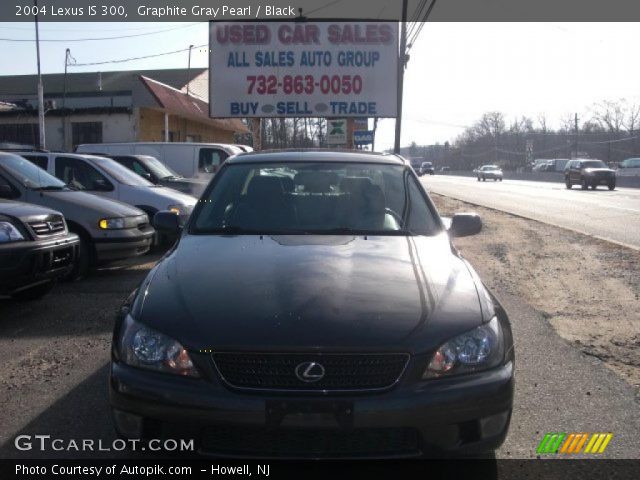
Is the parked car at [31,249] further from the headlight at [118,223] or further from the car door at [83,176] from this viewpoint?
the car door at [83,176]

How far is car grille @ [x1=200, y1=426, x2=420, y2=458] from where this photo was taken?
2.71m

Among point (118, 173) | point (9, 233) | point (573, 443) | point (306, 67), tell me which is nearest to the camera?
point (573, 443)

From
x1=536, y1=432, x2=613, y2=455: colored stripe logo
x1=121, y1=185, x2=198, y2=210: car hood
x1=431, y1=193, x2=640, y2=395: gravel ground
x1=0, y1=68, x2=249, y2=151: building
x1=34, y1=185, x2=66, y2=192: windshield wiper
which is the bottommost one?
x1=431, y1=193, x2=640, y2=395: gravel ground

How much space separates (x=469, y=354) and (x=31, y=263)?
4.35 metres

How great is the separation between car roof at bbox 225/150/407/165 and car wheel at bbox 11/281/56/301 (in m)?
2.89

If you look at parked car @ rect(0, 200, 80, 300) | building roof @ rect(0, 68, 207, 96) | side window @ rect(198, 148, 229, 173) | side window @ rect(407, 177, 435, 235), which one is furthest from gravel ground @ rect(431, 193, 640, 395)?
building roof @ rect(0, 68, 207, 96)

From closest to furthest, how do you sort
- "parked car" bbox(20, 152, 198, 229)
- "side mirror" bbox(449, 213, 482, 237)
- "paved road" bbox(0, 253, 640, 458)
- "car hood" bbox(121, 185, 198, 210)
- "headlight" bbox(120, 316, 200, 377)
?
"headlight" bbox(120, 316, 200, 377)
"paved road" bbox(0, 253, 640, 458)
"side mirror" bbox(449, 213, 482, 237)
"parked car" bbox(20, 152, 198, 229)
"car hood" bbox(121, 185, 198, 210)

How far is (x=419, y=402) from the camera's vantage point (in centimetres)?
271

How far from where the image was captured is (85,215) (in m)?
8.12

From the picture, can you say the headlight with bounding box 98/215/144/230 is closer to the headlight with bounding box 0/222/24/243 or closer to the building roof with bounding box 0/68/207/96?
the headlight with bounding box 0/222/24/243

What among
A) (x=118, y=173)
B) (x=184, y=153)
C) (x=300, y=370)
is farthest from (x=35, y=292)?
(x=184, y=153)

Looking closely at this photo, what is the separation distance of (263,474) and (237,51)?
56.1 feet

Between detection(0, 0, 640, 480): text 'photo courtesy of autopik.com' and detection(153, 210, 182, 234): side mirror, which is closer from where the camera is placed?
detection(0, 0, 640, 480): text 'photo courtesy of autopik.com'

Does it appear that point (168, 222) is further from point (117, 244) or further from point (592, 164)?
point (592, 164)
